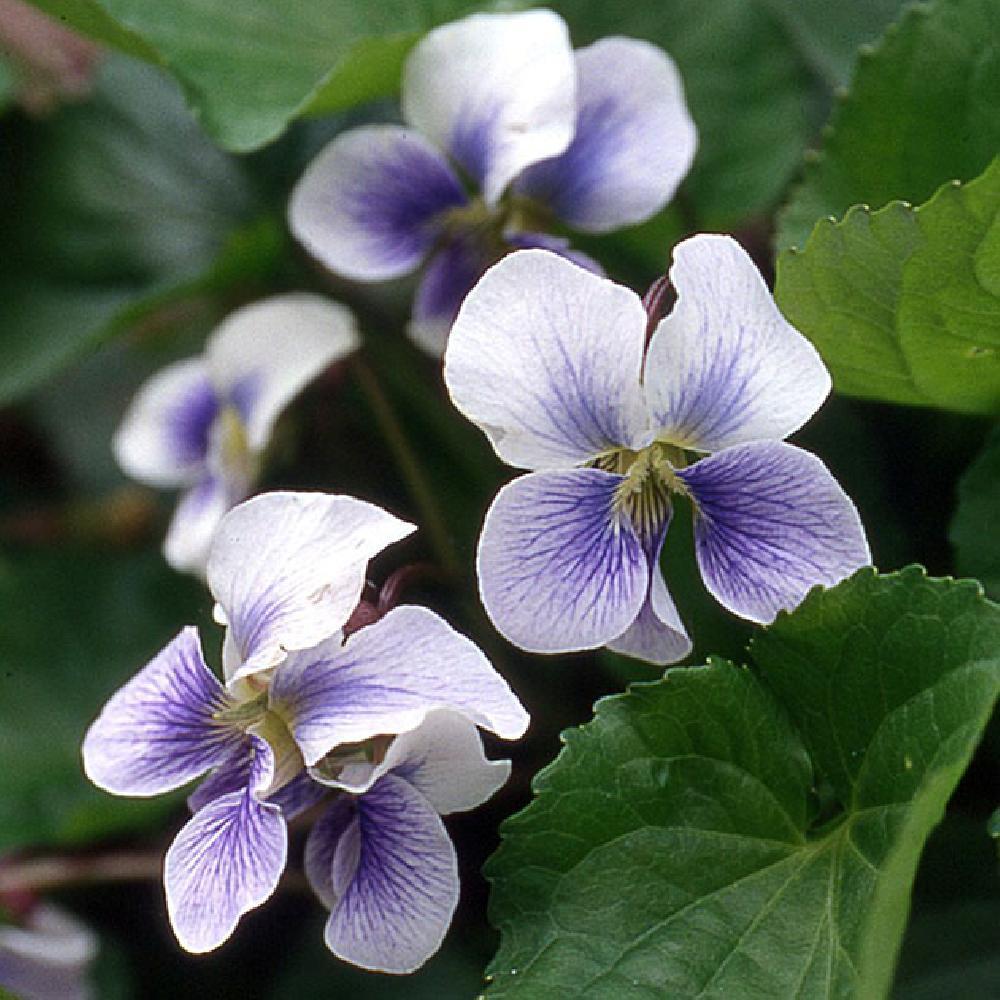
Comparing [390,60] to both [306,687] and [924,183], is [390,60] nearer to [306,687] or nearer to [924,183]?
[924,183]

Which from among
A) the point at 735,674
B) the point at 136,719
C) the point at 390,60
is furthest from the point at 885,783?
the point at 390,60

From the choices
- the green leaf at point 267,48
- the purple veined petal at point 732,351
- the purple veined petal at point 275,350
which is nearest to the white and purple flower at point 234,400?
the purple veined petal at point 275,350

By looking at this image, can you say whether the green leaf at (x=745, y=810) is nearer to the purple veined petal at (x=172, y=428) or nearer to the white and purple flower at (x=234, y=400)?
the white and purple flower at (x=234, y=400)

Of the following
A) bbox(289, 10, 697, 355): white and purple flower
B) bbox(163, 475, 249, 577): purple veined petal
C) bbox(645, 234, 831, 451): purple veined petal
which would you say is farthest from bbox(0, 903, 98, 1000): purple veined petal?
bbox(645, 234, 831, 451): purple veined petal

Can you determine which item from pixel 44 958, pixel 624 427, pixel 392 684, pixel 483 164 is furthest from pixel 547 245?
pixel 44 958

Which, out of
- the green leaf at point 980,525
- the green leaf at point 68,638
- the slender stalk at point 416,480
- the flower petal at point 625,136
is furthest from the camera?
the green leaf at point 68,638
